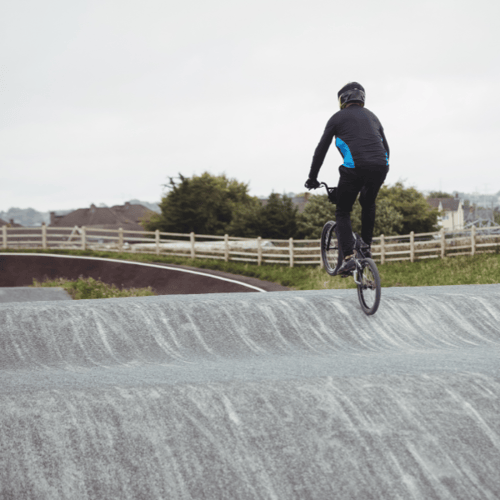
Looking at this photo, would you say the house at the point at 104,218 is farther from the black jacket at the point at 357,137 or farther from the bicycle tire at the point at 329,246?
the black jacket at the point at 357,137

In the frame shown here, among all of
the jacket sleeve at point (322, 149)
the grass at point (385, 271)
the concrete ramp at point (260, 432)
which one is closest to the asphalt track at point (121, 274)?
the grass at point (385, 271)

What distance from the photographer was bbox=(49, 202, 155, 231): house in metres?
84.2

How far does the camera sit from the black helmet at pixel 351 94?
17.4 ft

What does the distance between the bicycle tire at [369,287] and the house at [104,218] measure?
78920 millimetres

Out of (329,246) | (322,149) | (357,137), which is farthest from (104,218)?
(357,137)

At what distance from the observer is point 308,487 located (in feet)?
8.91

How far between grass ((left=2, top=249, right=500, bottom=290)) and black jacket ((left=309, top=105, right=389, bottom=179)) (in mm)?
→ 11791

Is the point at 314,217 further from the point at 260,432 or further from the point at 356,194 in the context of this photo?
the point at 260,432

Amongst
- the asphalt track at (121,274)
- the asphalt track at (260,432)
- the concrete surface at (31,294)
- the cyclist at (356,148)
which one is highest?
the cyclist at (356,148)

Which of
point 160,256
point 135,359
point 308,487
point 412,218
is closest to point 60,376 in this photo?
point 135,359

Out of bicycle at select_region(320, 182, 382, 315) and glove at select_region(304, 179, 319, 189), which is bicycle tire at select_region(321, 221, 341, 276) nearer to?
bicycle at select_region(320, 182, 382, 315)

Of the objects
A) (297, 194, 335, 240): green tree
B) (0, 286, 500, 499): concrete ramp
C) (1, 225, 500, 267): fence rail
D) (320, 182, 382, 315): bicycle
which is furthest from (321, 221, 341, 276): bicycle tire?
(297, 194, 335, 240): green tree

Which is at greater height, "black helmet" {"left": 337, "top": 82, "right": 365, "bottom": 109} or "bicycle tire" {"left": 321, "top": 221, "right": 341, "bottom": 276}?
"black helmet" {"left": 337, "top": 82, "right": 365, "bottom": 109}

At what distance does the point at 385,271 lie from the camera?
21.0m
